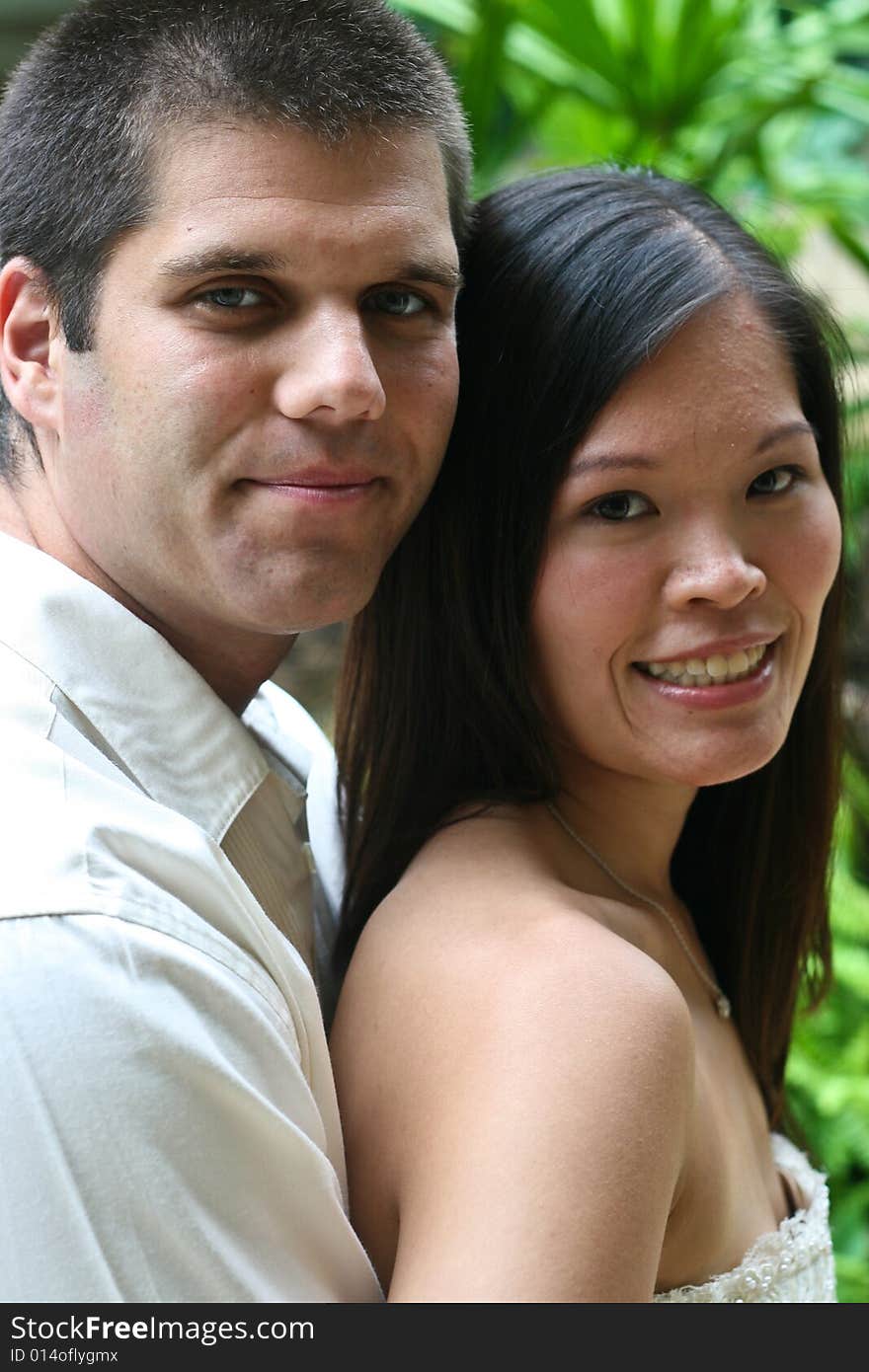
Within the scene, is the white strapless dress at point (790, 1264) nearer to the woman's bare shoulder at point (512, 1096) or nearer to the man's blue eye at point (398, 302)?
the woman's bare shoulder at point (512, 1096)

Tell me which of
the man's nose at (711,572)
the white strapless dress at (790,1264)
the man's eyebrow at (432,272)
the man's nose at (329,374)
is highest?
the man's eyebrow at (432,272)

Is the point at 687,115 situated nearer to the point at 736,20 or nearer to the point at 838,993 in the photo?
the point at 736,20

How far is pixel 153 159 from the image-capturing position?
1352 millimetres

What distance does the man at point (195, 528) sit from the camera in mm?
1050

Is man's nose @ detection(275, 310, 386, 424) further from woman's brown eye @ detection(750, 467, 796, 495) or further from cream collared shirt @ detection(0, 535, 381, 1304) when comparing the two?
woman's brown eye @ detection(750, 467, 796, 495)

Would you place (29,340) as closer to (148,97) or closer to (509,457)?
(148,97)

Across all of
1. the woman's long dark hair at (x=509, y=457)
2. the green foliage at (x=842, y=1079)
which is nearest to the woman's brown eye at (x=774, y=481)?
the woman's long dark hair at (x=509, y=457)

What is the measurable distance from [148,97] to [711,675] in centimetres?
73

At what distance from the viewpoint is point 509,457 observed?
1.53 m

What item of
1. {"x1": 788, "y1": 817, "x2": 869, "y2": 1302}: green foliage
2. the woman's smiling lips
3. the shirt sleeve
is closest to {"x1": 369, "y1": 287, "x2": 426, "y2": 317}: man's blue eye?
the woman's smiling lips

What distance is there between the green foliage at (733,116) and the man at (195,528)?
191cm

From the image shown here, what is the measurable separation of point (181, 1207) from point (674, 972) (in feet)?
2.66

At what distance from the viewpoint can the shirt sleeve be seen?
101 centimetres

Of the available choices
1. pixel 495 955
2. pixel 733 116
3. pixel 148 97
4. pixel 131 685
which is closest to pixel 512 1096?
pixel 495 955
